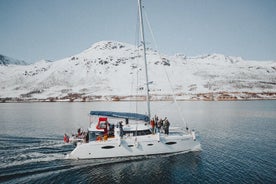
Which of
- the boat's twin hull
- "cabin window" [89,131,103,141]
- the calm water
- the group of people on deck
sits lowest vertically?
the calm water

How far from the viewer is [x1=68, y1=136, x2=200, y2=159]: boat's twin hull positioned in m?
24.2

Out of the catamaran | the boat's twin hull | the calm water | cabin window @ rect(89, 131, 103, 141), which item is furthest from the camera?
cabin window @ rect(89, 131, 103, 141)

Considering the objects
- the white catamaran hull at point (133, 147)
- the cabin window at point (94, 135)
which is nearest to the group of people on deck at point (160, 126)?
the white catamaran hull at point (133, 147)

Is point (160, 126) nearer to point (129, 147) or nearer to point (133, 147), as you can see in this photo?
point (133, 147)

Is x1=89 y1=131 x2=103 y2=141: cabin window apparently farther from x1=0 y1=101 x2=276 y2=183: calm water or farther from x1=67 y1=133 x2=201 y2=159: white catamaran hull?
x1=0 y1=101 x2=276 y2=183: calm water

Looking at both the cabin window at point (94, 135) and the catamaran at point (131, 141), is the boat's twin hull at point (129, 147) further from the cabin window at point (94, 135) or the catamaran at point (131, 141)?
the cabin window at point (94, 135)

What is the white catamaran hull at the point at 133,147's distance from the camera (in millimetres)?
24266

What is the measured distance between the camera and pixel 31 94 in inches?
7456

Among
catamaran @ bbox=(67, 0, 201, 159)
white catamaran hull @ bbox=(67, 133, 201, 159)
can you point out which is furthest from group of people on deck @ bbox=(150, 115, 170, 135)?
white catamaran hull @ bbox=(67, 133, 201, 159)

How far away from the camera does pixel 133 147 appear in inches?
985

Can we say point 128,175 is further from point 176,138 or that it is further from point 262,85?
point 262,85

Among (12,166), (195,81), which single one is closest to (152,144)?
(12,166)

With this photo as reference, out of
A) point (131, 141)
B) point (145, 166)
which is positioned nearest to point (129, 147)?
point (131, 141)

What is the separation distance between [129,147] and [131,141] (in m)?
0.69
